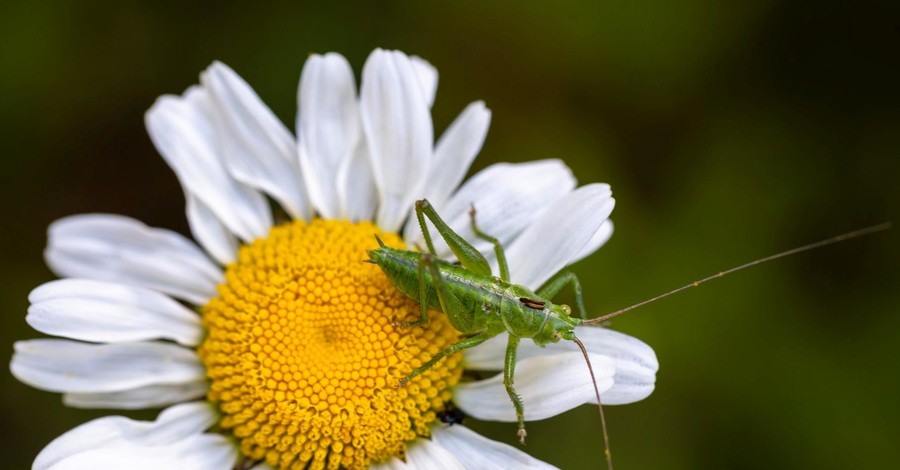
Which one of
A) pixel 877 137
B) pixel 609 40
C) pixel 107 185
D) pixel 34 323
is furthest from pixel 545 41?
pixel 34 323

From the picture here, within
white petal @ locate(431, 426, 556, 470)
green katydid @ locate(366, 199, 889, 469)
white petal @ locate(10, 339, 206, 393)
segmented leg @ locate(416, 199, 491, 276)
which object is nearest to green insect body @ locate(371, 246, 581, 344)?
green katydid @ locate(366, 199, 889, 469)

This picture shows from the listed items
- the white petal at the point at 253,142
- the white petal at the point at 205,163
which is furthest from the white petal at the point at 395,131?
the white petal at the point at 205,163

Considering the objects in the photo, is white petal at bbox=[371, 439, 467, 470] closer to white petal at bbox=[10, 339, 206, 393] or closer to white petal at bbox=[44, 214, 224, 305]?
white petal at bbox=[10, 339, 206, 393]

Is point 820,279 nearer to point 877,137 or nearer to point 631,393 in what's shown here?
point 877,137

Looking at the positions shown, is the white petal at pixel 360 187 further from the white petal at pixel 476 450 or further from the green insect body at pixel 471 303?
the white petal at pixel 476 450

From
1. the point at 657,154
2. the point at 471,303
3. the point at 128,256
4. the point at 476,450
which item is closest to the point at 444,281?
the point at 471,303
